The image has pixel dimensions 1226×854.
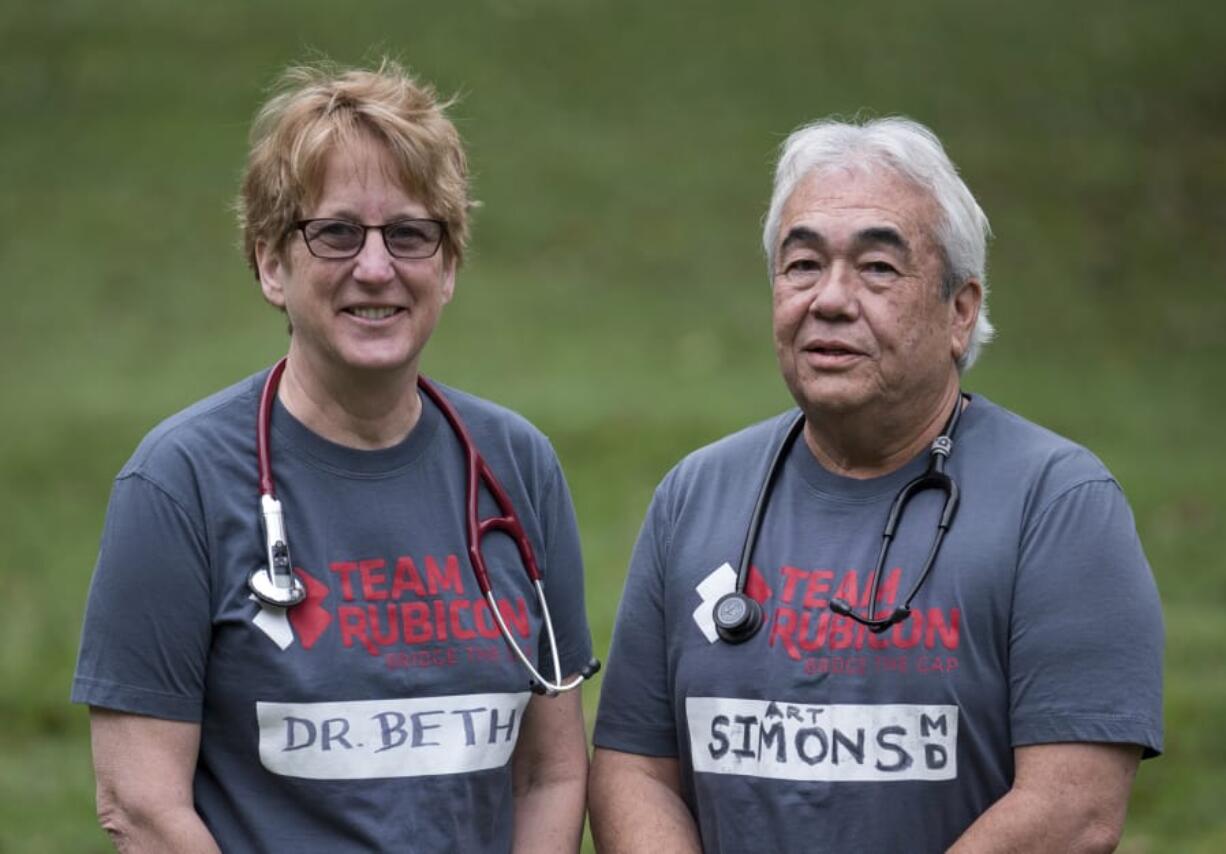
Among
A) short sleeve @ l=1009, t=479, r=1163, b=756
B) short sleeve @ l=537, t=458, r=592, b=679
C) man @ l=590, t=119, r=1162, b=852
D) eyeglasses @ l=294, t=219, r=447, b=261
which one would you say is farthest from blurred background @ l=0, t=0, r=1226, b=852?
eyeglasses @ l=294, t=219, r=447, b=261

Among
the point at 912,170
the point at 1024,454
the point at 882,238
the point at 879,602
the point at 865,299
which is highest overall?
the point at 912,170

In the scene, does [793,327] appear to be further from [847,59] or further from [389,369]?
[847,59]

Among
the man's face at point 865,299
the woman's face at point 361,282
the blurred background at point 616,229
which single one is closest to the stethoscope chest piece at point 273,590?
the woman's face at point 361,282

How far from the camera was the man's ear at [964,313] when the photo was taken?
3830 millimetres

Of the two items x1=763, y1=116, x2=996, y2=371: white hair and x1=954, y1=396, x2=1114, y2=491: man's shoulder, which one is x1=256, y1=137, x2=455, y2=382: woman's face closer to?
x1=763, y1=116, x2=996, y2=371: white hair

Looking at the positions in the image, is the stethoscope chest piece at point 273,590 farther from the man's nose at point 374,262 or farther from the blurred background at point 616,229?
the blurred background at point 616,229

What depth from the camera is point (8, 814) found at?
7352 millimetres

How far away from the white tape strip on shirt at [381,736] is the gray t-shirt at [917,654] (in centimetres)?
42

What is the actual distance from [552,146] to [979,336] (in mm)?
11456

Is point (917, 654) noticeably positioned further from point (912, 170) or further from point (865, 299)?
point (912, 170)

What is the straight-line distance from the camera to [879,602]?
3.70m

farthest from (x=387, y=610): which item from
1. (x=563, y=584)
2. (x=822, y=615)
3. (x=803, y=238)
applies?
(x=803, y=238)

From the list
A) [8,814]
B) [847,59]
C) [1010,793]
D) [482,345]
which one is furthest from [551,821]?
[847,59]

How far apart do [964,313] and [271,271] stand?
1320 mm
